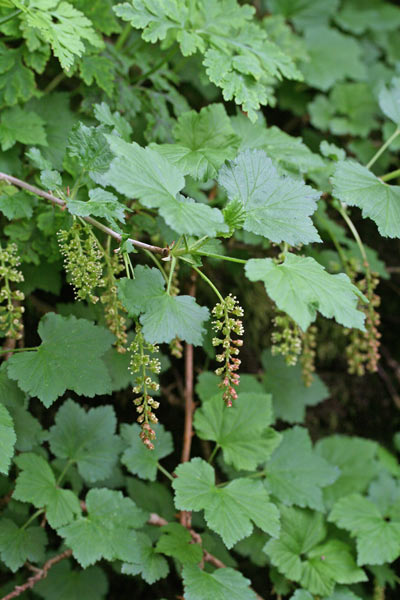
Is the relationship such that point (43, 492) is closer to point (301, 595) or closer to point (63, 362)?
point (63, 362)

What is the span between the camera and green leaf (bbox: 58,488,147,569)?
1.47 m


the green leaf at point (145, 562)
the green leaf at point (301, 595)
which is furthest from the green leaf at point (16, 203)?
the green leaf at point (301, 595)

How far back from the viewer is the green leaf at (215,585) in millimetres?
1462

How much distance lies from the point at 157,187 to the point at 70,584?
1484 millimetres

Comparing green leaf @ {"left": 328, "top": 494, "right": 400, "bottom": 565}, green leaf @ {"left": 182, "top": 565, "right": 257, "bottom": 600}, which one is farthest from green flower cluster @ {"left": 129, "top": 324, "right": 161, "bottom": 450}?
green leaf @ {"left": 328, "top": 494, "right": 400, "bottom": 565}

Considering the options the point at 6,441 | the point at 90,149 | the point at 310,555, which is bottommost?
the point at 310,555

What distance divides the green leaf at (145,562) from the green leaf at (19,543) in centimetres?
27

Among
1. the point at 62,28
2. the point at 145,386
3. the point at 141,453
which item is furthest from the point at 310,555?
the point at 62,28

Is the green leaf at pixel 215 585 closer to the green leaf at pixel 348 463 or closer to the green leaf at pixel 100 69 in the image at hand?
the green leaf at pixel 348 463

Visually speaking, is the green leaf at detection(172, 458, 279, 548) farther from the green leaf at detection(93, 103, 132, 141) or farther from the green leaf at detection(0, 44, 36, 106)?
the green leaf at detection(0, 44, 36, 106)

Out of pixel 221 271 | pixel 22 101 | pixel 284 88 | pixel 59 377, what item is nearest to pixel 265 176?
pixel 59 377

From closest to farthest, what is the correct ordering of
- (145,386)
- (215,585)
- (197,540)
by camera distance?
(145,386) < (215,585) < (197,540)

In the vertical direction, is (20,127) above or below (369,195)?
below

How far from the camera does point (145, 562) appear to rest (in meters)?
1.59
